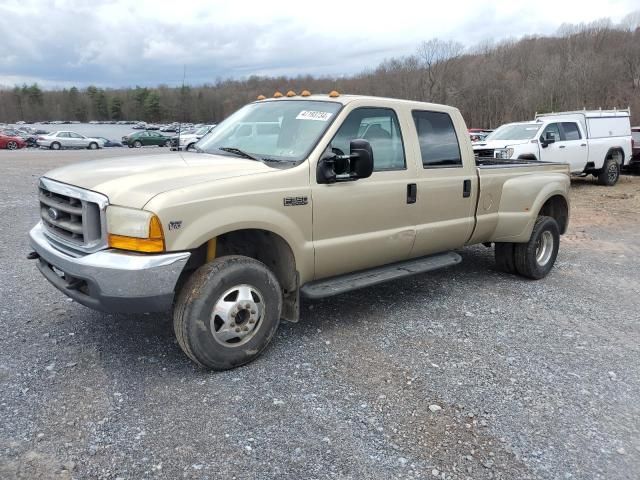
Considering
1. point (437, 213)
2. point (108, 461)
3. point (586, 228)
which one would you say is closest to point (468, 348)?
point (437, 213)

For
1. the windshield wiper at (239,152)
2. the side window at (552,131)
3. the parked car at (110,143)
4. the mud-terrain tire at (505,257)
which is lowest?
the mud-terrain tire at (505,257)

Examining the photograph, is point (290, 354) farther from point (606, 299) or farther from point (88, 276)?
point (606, 299)

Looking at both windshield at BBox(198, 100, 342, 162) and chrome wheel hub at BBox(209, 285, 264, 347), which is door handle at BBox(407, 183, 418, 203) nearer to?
windshield at BBox(198, 100, 342, 162)

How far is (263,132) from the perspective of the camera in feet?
15.0

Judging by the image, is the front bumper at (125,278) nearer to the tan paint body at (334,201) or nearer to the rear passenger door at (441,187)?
the tan paint body at (334,201)

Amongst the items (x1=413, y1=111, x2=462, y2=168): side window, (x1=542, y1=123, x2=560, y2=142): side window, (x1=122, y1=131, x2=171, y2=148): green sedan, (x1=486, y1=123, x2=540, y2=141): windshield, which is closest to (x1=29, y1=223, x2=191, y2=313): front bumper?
(x1=413, y1=111, x2=462, y2=168): side window

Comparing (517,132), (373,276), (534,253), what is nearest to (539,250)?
(534,253)

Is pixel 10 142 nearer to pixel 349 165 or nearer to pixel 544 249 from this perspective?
pixel 544 249

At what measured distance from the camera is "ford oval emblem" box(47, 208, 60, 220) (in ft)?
12.5

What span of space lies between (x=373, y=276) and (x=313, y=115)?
145 cm

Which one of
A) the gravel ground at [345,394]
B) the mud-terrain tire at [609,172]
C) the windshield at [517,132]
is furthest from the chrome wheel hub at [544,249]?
the mud-terrain tire at [609,172]

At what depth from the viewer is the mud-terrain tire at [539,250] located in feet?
20.1

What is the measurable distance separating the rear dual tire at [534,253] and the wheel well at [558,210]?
0.76 feet

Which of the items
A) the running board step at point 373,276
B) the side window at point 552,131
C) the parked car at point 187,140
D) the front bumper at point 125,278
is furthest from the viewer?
the side window at point 552,131
